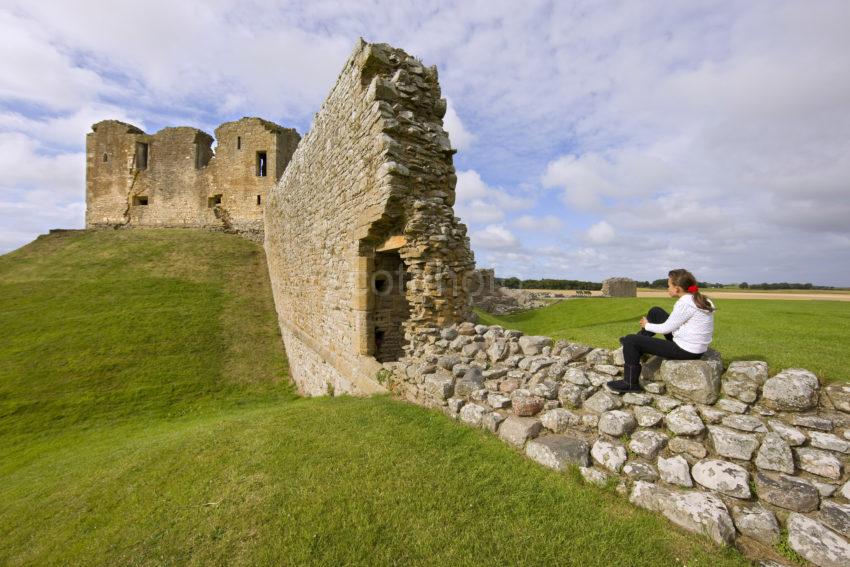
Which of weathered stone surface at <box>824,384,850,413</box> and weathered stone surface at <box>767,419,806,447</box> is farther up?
weathered stone surface at <box>824,384,850,413</box>

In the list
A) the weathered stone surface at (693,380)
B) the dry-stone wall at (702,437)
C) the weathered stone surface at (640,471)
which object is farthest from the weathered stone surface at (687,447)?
the weathered stone surface at (693,380)

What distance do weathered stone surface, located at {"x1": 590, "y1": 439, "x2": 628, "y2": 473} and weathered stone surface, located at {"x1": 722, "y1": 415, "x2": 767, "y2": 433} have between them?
950 mm

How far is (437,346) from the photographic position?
6230mm

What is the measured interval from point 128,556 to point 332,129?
Result: 8.64 meters

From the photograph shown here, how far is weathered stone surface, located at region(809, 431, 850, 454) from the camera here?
2.83 metres

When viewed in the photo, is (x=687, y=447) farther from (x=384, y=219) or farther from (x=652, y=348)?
(x=384, y=219)

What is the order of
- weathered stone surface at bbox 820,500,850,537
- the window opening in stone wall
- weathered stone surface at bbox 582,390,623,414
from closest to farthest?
weathered stone surface at bbox 820,500,850,537, weathered stone surface at bbox 582,390,623,414, the window opening in stone wall

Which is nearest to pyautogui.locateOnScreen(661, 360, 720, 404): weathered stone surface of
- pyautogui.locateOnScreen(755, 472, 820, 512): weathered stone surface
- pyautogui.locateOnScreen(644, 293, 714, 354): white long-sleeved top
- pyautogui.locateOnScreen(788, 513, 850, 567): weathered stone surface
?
pyautogui.locateOnScreen(644, 293, 714, 354): white long-sleeved top

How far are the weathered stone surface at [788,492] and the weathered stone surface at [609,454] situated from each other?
942mm

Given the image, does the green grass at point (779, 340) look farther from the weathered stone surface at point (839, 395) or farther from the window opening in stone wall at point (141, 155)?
the window opening in stone wall at point (141, 155)

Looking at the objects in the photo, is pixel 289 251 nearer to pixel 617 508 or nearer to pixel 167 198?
pixel 617 508

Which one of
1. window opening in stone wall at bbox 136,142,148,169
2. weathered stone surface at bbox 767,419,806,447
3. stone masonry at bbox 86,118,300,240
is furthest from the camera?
window opening in stone wall at bbox 136,142,148,169

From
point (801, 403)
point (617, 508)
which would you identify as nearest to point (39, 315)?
point (617, 508)

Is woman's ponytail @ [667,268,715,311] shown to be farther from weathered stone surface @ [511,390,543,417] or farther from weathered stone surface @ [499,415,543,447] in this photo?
weathered stone surface @ [499,415,543,447]
